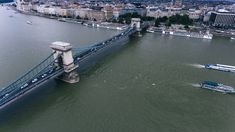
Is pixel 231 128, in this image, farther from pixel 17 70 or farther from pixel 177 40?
pixel 177 40

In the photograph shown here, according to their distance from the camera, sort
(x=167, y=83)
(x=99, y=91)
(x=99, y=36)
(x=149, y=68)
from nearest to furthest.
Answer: (x=99, y=91) → (x=167, y=83) → (x=149, y=68) → (x=99, y=36)

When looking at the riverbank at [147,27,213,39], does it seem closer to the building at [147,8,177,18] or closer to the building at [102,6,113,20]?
the building at [147,8,177,18]

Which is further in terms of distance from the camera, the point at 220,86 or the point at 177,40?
the point at 177,40

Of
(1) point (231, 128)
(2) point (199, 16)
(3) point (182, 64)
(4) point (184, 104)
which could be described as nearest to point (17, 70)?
(4) point (184, 104)

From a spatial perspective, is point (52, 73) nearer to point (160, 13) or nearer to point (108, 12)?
point (108, 12)

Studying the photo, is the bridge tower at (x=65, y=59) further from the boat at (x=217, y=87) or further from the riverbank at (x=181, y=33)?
the riverbank at (x=181, y=33)

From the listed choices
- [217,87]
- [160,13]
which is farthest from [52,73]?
[160,13]

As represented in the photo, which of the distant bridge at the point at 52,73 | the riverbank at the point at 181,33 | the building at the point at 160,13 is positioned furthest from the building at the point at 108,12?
the distant bridge at the point at 52,73

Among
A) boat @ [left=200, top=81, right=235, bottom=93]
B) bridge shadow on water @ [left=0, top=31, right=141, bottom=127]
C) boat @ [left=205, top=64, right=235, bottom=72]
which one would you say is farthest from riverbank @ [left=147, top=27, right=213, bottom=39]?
bridge shadow on water @ [left=0, top=31, right=141, bottom=127]
